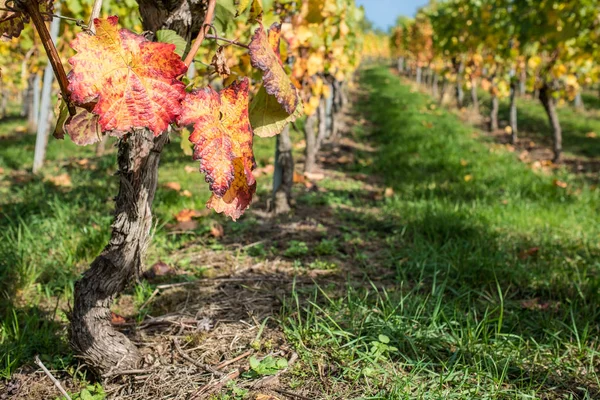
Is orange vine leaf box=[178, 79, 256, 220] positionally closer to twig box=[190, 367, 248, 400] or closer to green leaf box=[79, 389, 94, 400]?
twig box=[190, 367, 248, 400]

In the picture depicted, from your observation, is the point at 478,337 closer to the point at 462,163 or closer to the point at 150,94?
the point at 150,94

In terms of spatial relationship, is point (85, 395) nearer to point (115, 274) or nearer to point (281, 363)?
point (115, 274)

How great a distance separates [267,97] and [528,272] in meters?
2.00

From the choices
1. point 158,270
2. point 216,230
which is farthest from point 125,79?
point 216,230

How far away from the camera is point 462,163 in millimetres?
5766

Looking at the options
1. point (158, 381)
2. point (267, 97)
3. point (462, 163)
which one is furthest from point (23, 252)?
point (462, 163)

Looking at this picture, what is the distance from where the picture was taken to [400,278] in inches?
96.1

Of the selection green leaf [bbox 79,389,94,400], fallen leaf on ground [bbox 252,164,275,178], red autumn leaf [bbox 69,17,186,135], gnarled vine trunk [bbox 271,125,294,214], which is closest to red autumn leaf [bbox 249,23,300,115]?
red autumn leaf [bbox 69,17,186,135]

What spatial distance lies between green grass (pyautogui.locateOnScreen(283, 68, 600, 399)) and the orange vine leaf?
83 cm

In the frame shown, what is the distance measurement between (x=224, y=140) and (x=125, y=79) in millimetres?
220

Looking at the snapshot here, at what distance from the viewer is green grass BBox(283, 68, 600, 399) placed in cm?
165

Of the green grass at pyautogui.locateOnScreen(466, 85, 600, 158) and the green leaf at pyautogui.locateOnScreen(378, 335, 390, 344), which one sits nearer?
the green leaf at pyautogui.locateOnScreen(378, 335, 390, 344)

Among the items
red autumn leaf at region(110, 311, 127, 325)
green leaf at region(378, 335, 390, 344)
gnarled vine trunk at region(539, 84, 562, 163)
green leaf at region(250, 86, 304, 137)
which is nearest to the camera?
green leaf at region(250, 86, 304, 137)

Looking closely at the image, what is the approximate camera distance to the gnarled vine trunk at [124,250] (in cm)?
147
